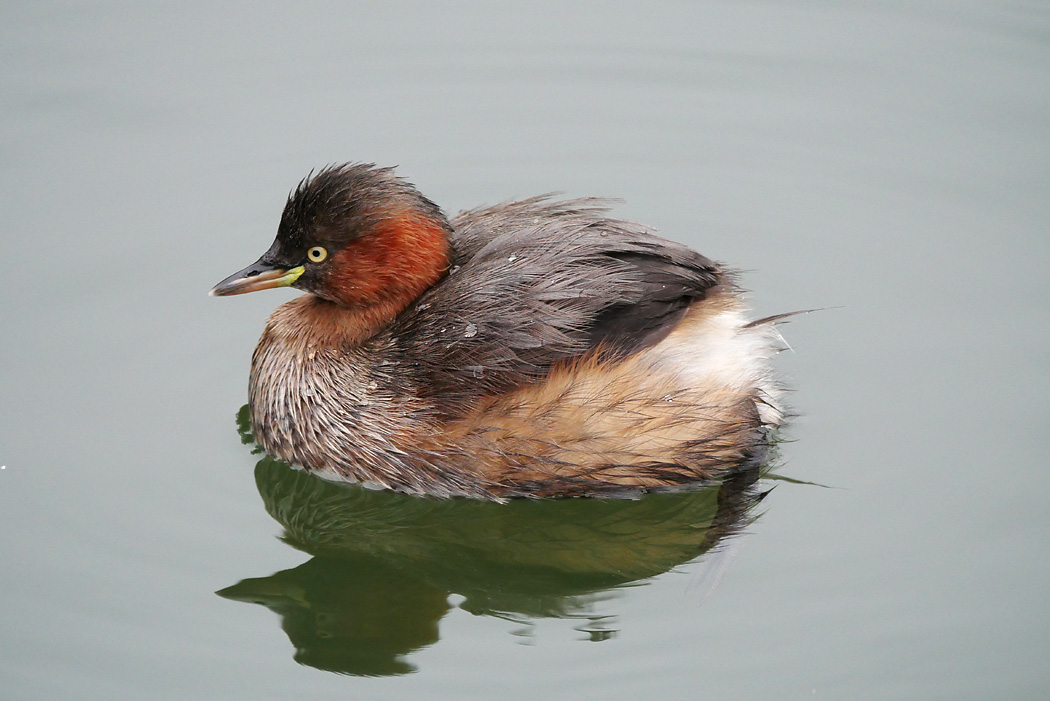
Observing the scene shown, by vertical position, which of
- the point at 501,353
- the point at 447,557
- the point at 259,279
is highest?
the point at 259,279

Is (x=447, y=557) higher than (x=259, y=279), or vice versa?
(x=259, y=279)

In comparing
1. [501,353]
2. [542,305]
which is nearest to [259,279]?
[501,353]

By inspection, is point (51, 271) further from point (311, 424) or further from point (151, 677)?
point (151, 677)

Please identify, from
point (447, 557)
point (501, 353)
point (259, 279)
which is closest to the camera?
point (501, 353)

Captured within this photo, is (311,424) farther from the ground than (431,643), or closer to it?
farther from the ground

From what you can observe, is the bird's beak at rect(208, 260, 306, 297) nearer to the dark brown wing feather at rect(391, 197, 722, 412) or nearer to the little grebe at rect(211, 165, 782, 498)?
the little grebe at rect(211, 165, 782, 498)

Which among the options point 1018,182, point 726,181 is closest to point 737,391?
point 726,181

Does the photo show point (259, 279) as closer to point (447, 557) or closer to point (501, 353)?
point (501, 353)

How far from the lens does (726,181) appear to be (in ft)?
25.1

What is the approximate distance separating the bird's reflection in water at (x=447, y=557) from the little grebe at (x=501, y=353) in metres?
0.11

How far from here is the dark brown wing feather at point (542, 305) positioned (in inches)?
208

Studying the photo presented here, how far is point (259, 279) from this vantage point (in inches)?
225

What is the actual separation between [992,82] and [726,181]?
1966 millimetres

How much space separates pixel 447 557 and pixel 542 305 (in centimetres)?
108
